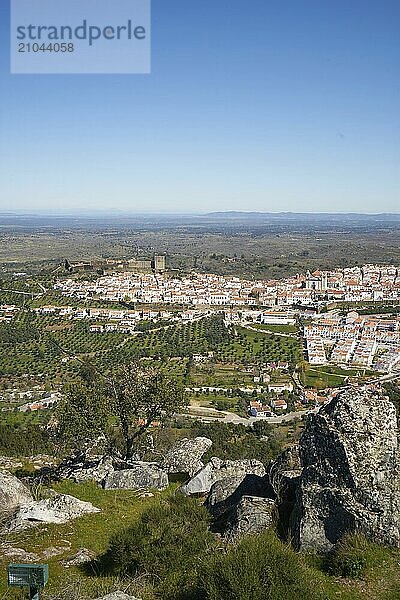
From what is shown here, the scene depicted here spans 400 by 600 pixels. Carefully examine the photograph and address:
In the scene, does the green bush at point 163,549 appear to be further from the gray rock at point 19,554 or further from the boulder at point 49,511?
the boulder at point 49,511

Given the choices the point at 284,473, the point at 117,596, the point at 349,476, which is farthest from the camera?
the point at 284,473

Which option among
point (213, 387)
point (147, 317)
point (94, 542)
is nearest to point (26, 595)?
point (94, 542)

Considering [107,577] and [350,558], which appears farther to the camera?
[107,577]

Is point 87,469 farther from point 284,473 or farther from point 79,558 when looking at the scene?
point 284,473

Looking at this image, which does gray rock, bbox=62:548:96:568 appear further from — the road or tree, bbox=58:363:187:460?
the road

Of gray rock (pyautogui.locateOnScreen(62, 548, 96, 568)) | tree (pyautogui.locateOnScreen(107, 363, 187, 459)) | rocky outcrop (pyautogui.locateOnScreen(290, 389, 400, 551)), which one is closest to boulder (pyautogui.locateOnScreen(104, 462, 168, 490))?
tree (pyautogui.locateOnScreen(107, 363, 187, 459))

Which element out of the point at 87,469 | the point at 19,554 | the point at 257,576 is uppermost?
the point at 257,576

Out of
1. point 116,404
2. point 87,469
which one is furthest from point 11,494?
point 116,404
